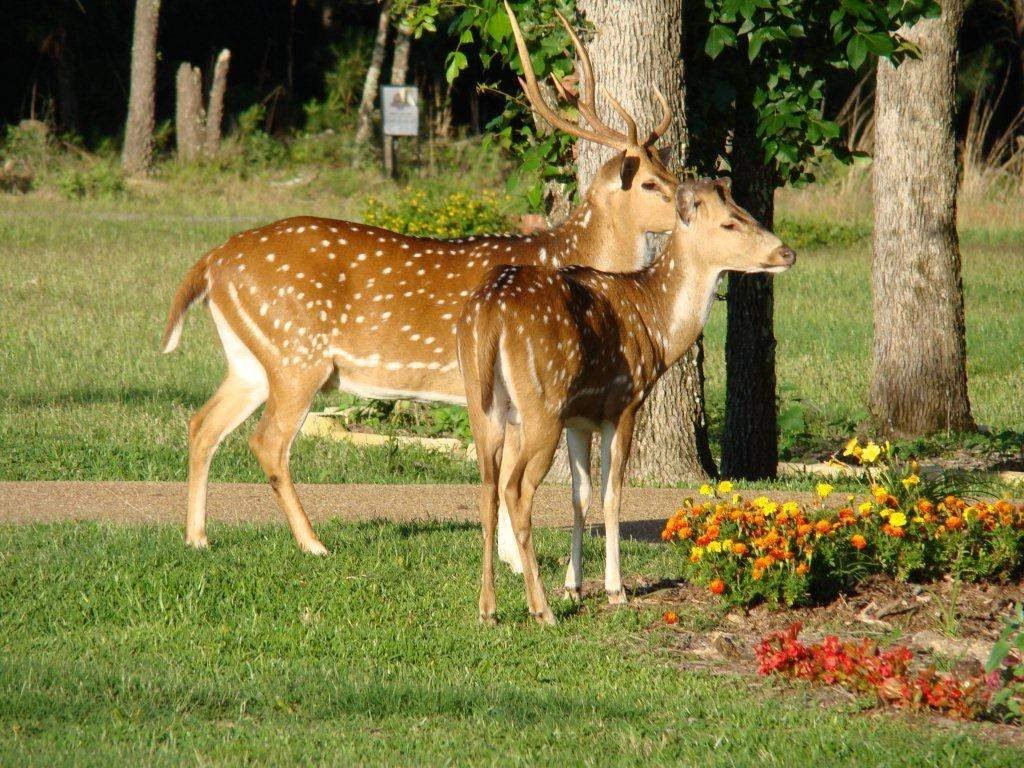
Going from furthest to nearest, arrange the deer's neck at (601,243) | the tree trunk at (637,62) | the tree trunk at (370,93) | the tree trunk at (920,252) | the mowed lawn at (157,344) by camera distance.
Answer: the tree trunk at (370,93), the tree trunk at (920,252), the mowed lawn at (157,344), the tree trunk at (637,62), the deer's neck at (601,243)

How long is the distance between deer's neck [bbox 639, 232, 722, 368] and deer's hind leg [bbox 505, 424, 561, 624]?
94cm

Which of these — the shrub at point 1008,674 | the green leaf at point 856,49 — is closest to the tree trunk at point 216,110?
the green leaf at point 856,49

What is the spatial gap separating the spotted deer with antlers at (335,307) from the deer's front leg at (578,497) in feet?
3.48

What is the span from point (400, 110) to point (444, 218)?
998 cm

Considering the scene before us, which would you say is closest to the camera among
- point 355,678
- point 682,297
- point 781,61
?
point 355,678

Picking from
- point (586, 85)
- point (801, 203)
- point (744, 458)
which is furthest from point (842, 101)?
point (586, 85)

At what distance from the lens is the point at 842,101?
114ft

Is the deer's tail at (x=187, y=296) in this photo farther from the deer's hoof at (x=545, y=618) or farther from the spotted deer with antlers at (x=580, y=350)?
the deer's hoof at (x=545, y=618)

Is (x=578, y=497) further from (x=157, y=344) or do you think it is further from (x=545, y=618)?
(x=157, y=344)

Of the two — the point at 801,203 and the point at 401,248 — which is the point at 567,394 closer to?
the point at 401,248

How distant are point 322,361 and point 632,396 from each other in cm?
178

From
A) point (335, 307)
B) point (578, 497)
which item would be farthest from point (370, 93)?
point (578, 497)

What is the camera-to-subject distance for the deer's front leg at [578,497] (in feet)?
22.6

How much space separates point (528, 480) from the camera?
654cm
